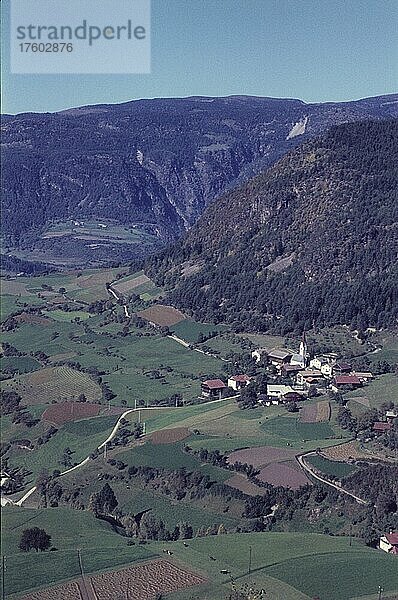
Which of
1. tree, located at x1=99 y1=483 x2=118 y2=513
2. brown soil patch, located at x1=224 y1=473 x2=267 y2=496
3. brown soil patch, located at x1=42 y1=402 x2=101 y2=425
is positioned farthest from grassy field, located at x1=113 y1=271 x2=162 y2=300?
tree, located at x1=99 y1=483 x2=118 y2=513

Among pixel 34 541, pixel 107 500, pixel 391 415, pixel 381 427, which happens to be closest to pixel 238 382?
pixel 391 415

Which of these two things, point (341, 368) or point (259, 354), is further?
point (259, 354)

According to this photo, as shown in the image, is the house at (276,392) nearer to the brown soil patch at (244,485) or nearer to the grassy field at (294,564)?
the brown soil patch at (244,485)

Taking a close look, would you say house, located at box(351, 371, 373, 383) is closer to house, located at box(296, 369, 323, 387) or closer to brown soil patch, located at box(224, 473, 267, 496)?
house, located at box(296, 369, 323, 387)

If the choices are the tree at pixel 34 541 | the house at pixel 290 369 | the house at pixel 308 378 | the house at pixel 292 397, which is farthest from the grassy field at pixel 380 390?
the tree at pixel 34 541

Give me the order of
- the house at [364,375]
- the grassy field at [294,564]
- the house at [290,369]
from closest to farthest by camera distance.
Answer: the grassy field at [294,564] < the house at [364,375] < the house at [290,369]

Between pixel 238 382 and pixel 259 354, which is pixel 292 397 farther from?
pixel 259 354
